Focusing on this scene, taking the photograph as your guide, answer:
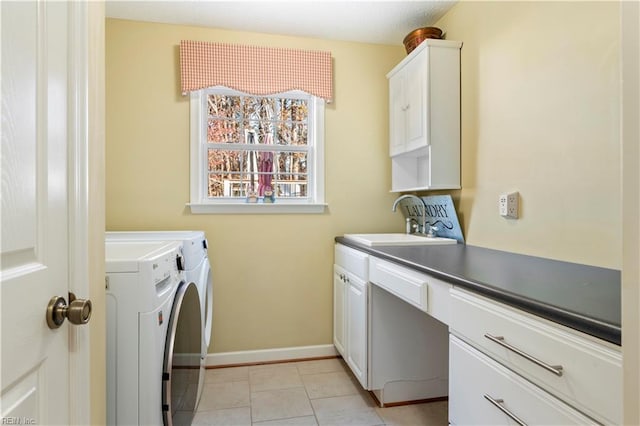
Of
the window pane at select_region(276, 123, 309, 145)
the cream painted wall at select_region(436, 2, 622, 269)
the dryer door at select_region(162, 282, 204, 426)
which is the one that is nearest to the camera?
the dryer door at select_region(162, 282, 204, 426)

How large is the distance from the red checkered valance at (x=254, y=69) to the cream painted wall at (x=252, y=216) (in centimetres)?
10

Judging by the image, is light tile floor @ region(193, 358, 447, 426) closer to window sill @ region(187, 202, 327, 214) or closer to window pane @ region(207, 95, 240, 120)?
window sill @ region(187, 202, 327, 214)

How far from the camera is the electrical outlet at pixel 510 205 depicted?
1.73 meters

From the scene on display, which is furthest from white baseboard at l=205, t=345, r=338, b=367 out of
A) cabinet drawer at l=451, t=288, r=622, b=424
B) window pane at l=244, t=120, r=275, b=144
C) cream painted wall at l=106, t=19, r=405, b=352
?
cabinet drawer at l=451, t=288, r=622, b=424

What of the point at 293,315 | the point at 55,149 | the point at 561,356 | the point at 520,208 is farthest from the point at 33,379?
the point at 293,315

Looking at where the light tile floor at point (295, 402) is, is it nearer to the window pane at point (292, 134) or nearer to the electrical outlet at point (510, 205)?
the electrical outlet at point (510, 205)

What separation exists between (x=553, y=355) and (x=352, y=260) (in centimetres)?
146

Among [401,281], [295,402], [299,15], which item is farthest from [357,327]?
[299,15]

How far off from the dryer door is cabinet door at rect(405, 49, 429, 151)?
1.62 m

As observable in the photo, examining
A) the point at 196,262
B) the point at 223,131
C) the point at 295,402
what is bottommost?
the point at 295,402

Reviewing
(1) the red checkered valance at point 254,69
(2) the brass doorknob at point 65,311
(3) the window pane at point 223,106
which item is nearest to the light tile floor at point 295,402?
(2) the brass doorknob at point 65,311

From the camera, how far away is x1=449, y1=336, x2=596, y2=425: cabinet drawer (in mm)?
831

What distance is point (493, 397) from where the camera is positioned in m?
1.02

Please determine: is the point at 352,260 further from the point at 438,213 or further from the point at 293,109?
the point at 293,109
